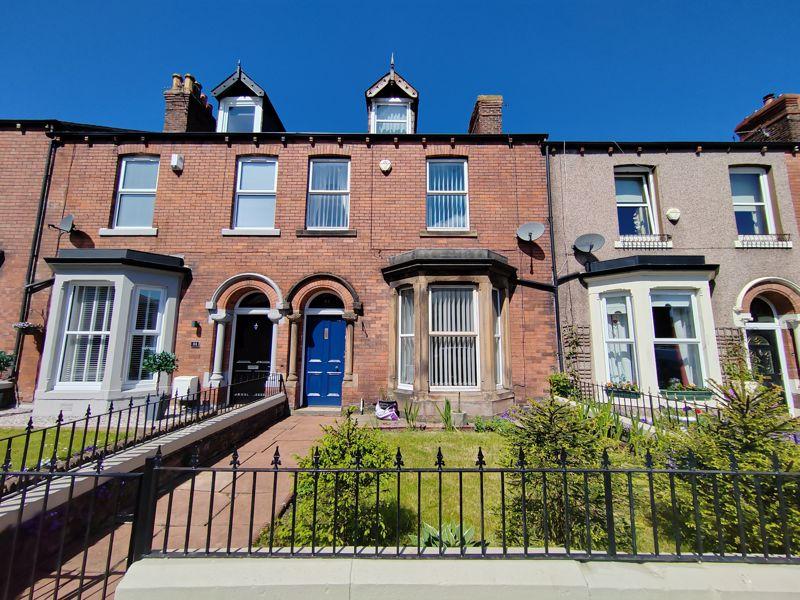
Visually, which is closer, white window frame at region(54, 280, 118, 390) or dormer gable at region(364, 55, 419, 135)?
white window frame at region(54, 280, 118, 390)

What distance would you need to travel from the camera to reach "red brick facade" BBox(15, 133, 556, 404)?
29.9 feet

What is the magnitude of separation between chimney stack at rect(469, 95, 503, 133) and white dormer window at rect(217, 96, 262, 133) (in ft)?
22.0

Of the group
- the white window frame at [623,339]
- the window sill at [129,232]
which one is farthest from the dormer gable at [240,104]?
the white window frame at [623,339]

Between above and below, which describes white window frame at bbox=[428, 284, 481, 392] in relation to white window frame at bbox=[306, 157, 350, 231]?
below

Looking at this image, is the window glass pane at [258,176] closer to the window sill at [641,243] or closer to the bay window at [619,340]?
the bay window at [619,340]

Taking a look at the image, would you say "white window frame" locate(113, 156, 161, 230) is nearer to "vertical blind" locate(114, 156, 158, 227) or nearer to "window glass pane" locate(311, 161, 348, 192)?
"vertical blind" locate(114, 156, 158, 227)

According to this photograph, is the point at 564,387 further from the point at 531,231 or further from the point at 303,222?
the point at 303,222

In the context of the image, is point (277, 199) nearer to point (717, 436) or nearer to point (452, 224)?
point (452, 224)

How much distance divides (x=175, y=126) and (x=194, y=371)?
727 cm

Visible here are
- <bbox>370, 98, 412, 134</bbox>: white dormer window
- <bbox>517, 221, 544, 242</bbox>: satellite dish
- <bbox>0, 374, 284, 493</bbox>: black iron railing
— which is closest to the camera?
<bbox>0, 374, 284, 493</bbox>: black iron railing

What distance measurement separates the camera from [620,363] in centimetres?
870

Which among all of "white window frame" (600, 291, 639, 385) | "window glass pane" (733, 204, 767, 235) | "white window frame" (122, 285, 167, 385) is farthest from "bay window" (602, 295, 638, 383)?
"white window frame" (122, 285, 167, 385)

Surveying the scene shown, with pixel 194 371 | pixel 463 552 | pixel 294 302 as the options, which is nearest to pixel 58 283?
pixel 194 371

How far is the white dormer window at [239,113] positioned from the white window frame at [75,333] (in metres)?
5.74
